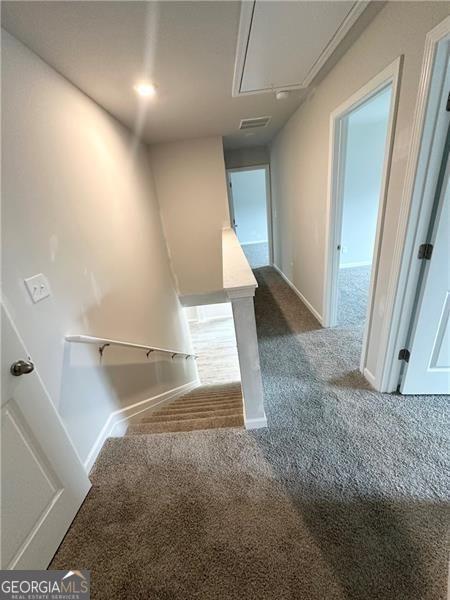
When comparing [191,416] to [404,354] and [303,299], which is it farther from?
[303,299]

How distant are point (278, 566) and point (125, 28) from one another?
8.39 feet

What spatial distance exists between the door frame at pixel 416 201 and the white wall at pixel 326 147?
0.07 meters

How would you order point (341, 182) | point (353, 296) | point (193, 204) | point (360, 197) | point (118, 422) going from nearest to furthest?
point (118, 422)
point (341, 182)
point (353, 296)
point (193, 204)
point (360, 197)

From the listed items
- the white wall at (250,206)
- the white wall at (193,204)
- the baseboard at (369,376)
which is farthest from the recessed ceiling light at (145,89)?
the white wall at (250,206)

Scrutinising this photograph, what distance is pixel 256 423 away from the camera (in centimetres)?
157

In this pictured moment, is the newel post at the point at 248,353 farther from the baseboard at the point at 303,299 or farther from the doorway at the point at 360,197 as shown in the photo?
the doorway at the point at 360,197

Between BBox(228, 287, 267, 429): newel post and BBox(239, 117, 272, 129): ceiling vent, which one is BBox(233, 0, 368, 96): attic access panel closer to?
BBox(239, 117, 272, 129): ceiling vent

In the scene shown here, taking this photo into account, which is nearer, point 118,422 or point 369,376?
point 118,422

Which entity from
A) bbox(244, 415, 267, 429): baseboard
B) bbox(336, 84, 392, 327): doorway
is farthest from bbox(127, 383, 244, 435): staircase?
bbox(336, 84, 392, 327): doorway

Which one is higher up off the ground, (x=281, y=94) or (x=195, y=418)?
(x=281, y=94)

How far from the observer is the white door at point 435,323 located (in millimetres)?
1271

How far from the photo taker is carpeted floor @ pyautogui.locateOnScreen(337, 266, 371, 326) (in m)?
2.88

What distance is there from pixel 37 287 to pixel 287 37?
1.94 meters

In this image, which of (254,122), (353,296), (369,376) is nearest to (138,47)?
(254,122)
